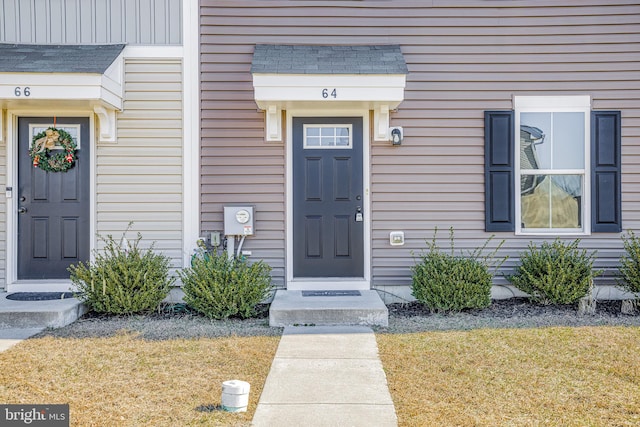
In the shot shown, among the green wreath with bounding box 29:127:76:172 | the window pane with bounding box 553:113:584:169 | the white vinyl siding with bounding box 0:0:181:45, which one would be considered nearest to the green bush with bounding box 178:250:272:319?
the green wreath with bounding box 29:127:76:172

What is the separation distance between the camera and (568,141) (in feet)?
17.9

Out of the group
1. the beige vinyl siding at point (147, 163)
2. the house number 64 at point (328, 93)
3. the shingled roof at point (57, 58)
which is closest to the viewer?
the shingled roof at point (57, 58)

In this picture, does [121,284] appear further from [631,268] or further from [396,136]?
[631,268]

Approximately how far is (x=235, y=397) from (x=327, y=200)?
301 cm

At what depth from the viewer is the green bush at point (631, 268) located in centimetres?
494

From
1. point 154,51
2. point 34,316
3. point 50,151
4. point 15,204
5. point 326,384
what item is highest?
point 154,51

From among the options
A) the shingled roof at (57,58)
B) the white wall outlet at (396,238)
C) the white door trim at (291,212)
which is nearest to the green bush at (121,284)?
the white door trim at (291,212)

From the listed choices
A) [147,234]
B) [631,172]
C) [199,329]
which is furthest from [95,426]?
[631,172]

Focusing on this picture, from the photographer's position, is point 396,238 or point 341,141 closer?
point 396,238

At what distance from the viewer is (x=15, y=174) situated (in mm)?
5285

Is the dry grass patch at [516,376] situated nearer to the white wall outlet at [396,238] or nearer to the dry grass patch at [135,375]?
the dry grass patch at [135,375]

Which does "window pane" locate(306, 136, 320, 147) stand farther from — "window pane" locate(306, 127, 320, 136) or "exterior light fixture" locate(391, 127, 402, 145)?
"exterior light fixture" locate(391, 127, 402, 145)

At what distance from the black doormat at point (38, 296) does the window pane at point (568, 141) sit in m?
5.20

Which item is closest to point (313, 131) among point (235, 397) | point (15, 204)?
point (15, 204)
